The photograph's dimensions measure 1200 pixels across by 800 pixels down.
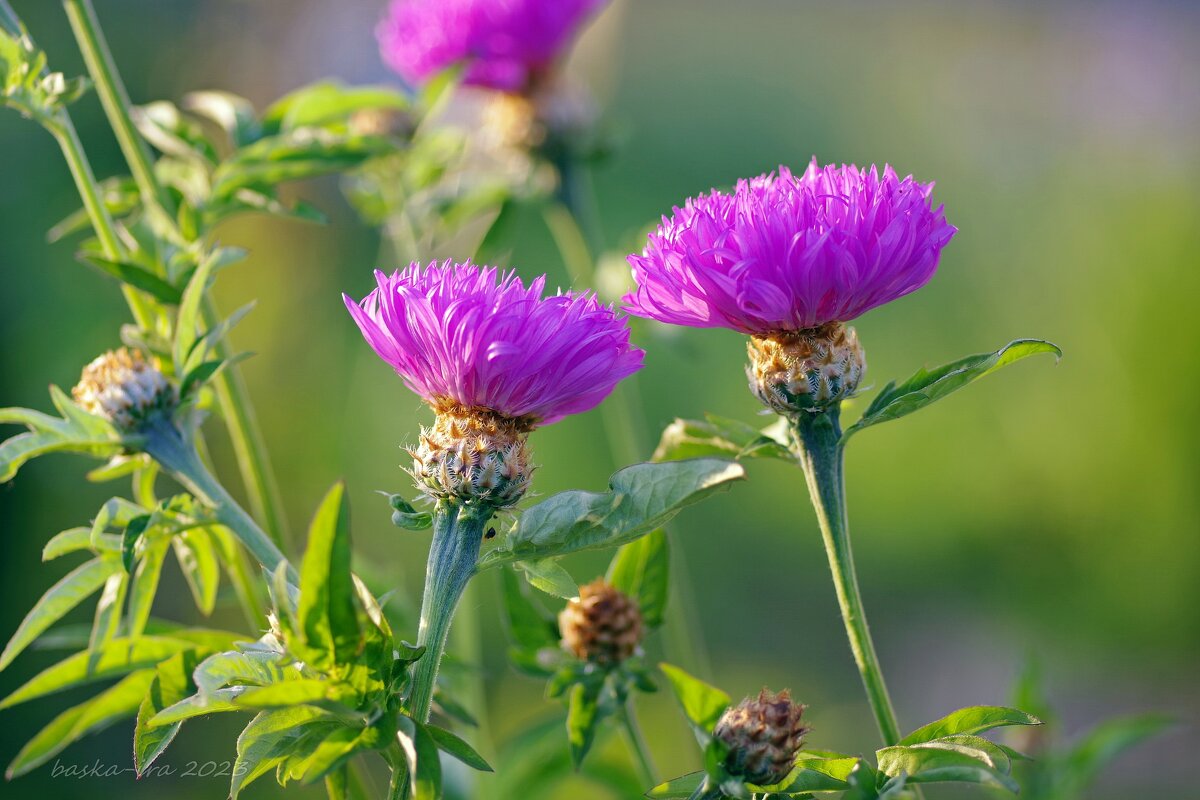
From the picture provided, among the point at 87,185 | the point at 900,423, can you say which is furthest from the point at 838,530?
the point at 900,423

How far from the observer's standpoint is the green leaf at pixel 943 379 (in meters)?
0.66

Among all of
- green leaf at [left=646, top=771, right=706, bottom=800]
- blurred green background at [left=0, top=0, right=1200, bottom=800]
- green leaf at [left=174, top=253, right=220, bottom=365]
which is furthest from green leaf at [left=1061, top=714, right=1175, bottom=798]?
blurred green background at [left=0, top=0, right=1200, bottom=800]

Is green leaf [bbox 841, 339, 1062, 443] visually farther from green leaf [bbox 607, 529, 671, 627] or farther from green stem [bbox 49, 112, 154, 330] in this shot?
green stem [bbox 49, 112, 154, 330]

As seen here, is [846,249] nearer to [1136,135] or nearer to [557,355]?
[557,355]

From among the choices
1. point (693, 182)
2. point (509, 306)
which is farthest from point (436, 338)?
point (693, 182)

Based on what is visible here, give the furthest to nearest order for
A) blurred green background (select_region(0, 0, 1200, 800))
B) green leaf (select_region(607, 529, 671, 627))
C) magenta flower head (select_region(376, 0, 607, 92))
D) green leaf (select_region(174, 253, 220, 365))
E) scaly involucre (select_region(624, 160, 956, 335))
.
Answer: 1. blurred green background (select_region(0, 0, 1200, 800))
2. magenta flower head (select_region(376, 0, 607, 92))
3. green leaf (select_region(607, 529, 671, 627))
4. green leaf (select_region(174, 253, 220, 365))
5. scaly involucre (select_region(624, 160, 956, 335))

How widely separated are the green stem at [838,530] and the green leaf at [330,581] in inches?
11.6

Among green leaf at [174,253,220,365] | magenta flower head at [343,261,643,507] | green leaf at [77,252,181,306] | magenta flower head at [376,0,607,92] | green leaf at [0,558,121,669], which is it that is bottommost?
green leaf at [0,558,121,669]

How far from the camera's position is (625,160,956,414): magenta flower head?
65 cm

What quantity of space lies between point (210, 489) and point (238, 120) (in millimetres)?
398

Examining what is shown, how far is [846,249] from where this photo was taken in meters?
0.64

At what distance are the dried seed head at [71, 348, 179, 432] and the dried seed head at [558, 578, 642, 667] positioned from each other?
35 cm

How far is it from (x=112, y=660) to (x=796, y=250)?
0.55m

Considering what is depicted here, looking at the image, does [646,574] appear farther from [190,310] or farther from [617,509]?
[190,310]
